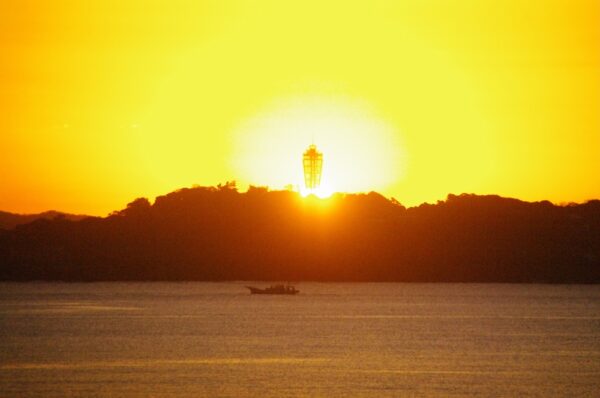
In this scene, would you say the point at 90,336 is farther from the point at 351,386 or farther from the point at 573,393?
the point at 573,393

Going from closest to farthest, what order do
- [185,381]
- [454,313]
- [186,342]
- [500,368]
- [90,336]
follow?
1. [185,381]
2. [500,368]
3. [186,342]
4. [90,336]
5. [454,313]

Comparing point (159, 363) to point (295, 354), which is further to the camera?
point (295, 354)

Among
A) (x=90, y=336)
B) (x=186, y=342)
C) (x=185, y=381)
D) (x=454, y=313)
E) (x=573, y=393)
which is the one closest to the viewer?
(x=573, y=393)

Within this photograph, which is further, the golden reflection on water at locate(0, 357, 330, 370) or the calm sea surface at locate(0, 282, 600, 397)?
the golden reflection on water at locate(0, 357, 330, 370)

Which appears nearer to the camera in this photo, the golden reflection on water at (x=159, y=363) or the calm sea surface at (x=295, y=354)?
the calm sea surface at (x=295, y=354)

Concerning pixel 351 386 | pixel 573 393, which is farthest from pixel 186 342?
pixel 573 393

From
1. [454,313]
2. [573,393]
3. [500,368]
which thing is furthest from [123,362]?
[454,313]

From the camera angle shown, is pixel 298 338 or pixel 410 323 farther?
pixel 410 323
